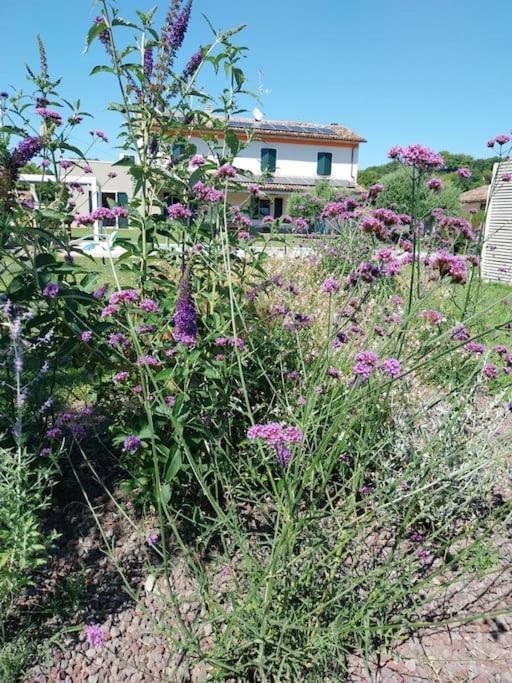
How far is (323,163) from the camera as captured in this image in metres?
31.3

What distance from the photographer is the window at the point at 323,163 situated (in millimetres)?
31156

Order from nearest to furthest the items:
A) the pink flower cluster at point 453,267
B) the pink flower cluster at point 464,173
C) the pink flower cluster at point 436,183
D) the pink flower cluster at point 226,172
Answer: the pink flower cluster at point 453,267
the pink flower cluster at point 226,172
the pink flower cluster at point 436,183
the pink flower cluster at point 464,173

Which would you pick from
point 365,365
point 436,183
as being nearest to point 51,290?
point 365,365

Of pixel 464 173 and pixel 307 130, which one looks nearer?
pixel 464 173

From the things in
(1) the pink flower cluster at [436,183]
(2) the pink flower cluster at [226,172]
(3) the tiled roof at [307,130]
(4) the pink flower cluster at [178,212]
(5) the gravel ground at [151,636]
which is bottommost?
(5) the gravel ground at [151,636]

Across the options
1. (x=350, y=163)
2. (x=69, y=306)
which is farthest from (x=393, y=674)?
(x=350, y=163)

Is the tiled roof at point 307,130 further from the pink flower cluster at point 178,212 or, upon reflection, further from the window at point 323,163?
the pink flower cluster at point 178,212

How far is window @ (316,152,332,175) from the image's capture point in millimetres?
31156

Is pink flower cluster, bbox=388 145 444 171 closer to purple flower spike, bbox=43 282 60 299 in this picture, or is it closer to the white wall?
purple flower spike, bbox=43 282 60 299

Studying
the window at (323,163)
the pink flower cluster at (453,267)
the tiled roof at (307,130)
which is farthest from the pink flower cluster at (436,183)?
the window at (323,163)

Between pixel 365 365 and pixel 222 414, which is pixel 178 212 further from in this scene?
pixel 365 365

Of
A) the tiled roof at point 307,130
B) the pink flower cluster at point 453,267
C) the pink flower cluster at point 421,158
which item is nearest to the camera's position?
the pink flower cluster at point 453,267

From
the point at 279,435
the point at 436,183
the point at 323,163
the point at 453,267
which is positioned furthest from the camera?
the point at 323,163

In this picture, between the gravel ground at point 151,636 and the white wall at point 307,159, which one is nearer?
the gravel ground at point 151,636
